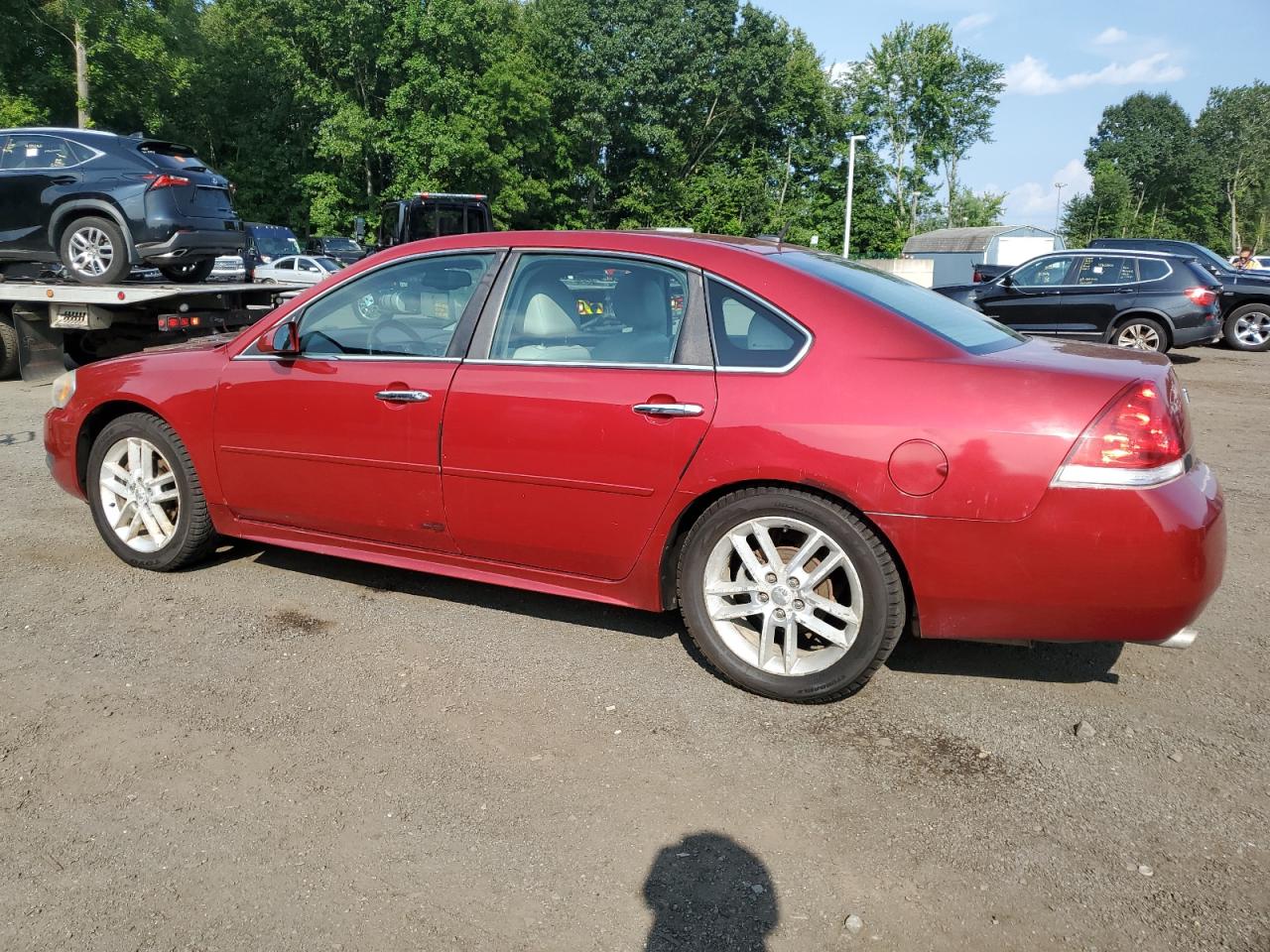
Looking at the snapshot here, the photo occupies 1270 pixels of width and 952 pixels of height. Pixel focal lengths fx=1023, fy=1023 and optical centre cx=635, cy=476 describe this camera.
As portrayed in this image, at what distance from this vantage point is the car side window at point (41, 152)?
33.3ft

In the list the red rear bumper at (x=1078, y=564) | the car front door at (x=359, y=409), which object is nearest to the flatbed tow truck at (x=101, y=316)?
the car front door at (x=359, y=409)

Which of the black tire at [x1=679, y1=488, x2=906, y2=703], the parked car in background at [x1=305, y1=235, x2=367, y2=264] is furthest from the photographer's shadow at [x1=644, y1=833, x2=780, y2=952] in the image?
the parked car in background at [x1=305, y1=235, x2=367, y2=264]

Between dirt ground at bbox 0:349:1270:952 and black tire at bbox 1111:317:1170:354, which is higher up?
black tire at bbox 1111:317:1170:354

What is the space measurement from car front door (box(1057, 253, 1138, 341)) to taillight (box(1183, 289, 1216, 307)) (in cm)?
65

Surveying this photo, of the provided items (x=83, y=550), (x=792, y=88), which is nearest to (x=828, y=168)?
(x=792, y=88)

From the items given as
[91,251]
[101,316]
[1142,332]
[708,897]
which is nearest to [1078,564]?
[708,897]

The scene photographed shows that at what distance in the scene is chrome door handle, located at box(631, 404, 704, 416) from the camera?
3496mm

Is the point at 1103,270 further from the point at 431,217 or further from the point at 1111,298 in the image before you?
the point at 431,217

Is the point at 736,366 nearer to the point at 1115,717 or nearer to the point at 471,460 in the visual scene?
the point at 471,460

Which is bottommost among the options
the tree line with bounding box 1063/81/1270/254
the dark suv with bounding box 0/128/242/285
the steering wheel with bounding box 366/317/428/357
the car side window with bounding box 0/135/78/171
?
the steering wheel with bounding box 366/317/428/357

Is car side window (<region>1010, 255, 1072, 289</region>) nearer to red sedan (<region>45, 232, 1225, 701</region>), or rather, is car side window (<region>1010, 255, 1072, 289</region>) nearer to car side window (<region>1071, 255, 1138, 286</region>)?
car side window (<region>1071, 255, 1138, 286</region>)

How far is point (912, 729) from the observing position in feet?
11.0

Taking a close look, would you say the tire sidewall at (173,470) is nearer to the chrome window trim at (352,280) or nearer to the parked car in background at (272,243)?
the chrome window trim at (352,280)

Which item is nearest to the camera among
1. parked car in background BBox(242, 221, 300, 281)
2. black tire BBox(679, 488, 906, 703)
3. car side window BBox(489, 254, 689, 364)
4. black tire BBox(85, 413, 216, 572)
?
black tire BBox(679, 488, 906, 703)
